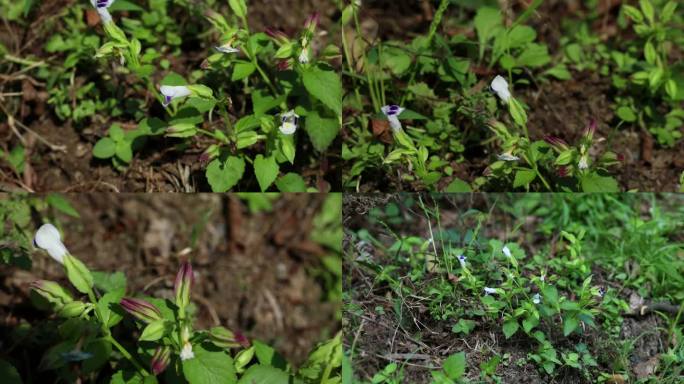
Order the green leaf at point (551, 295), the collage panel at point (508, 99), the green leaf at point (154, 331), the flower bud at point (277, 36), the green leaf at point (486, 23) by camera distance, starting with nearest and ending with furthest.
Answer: the green leaf at point (154, 331), the green leaf at point (551, 295), the flower bud at point (277, 36), the collage panel at point (508, 99), the green leaf at point (486, 23)

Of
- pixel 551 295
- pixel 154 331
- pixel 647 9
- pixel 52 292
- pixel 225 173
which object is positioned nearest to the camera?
pixel 154 331

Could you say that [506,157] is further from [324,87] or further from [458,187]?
[324,87]

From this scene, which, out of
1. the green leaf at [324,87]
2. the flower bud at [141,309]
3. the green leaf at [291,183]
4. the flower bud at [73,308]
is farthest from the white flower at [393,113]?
the flower bud at [73,308]

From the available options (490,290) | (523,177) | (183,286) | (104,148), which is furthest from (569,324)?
(104,148)

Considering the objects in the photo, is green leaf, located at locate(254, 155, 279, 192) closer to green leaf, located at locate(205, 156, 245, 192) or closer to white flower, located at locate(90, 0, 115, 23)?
green leaf, located at locate(205, 156, 245, 192)

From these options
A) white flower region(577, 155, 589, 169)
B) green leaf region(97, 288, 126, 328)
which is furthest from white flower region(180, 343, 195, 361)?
white flower region(577, 155, 589, 169)

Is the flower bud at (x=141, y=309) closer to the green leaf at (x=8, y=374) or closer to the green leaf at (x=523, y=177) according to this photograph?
the green leaf at (x=8, y=374)

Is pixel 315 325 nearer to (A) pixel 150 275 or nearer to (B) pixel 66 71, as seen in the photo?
(A) pixel 150 275
